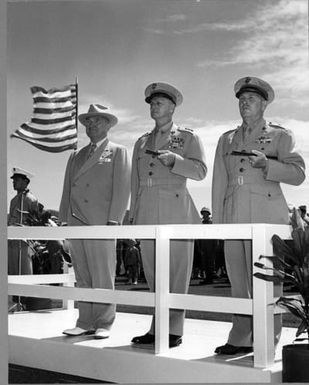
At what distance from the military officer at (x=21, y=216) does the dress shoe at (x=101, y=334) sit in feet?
6.96

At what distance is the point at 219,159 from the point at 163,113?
449 millimetres

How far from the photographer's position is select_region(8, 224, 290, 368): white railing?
3.06m

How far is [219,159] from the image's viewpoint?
3.82m

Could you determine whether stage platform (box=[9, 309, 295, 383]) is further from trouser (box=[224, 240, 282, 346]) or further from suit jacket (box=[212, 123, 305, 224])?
suit jacket (box=[212, 123, 305, 224])

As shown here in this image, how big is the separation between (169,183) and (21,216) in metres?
2.41

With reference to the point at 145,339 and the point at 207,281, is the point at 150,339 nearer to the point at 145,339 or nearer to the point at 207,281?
the point at 145,339

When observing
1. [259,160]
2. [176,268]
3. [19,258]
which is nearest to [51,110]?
[19,258]

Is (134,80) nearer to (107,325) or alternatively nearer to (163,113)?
(163,113)

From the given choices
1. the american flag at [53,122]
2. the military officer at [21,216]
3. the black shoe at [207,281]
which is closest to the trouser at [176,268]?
the black shoe at [207,281]

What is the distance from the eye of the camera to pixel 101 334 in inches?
159

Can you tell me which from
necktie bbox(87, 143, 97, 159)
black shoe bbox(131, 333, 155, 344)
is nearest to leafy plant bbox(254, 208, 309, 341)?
black shoe bbox(131, 333, 155, 344)

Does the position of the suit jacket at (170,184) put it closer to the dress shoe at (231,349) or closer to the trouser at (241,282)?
the trouser at (241,282)

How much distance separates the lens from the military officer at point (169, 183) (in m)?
3.90

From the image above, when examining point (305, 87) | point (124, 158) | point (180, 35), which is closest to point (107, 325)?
point (124, 158)
